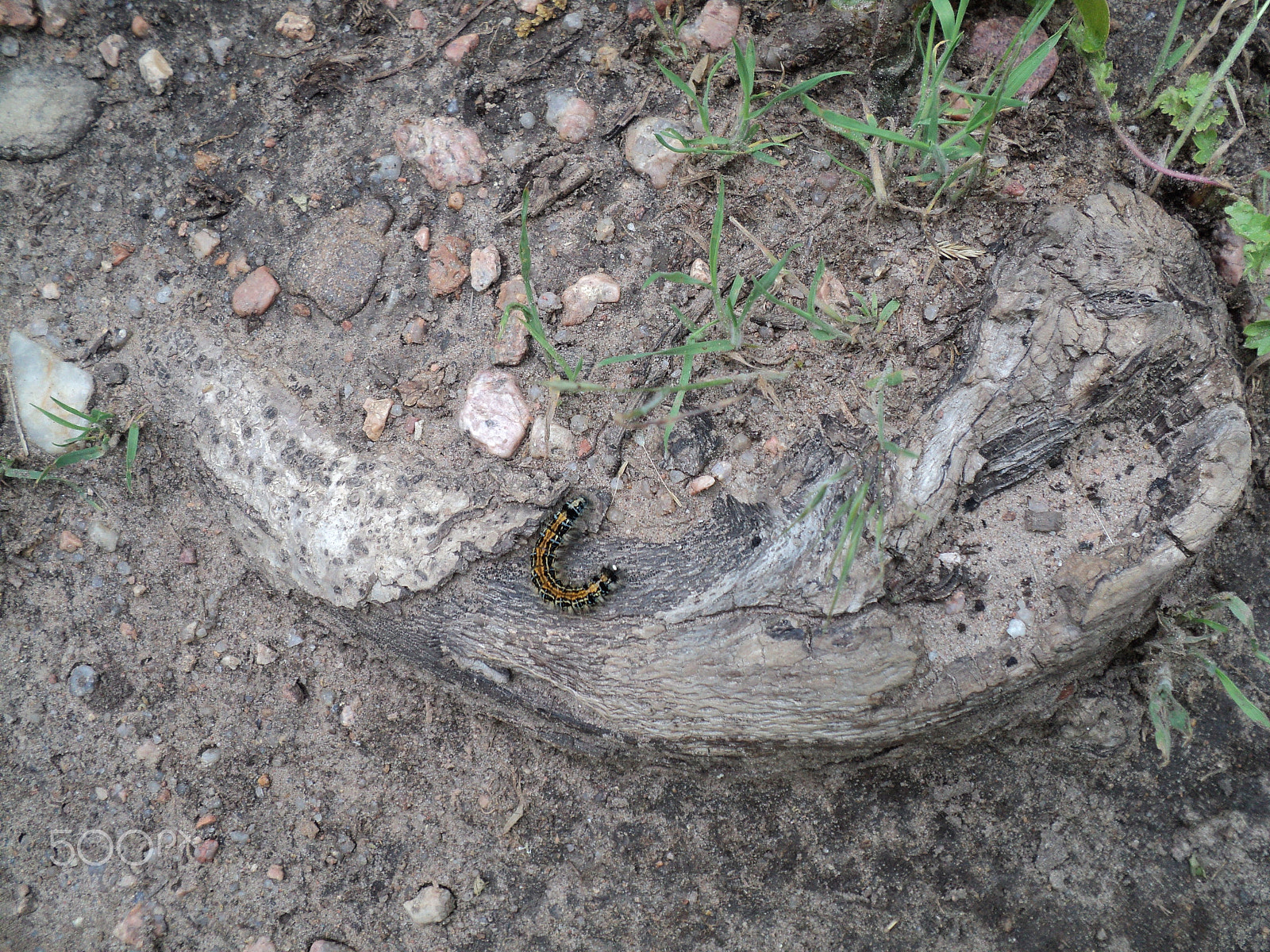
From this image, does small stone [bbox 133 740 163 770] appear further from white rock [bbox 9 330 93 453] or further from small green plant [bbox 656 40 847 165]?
small green plant [bbox 656 40 847 165]

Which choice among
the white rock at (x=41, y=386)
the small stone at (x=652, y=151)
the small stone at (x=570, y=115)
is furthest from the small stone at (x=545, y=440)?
the white rock at (x=41, y=386)

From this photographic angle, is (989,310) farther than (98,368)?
No

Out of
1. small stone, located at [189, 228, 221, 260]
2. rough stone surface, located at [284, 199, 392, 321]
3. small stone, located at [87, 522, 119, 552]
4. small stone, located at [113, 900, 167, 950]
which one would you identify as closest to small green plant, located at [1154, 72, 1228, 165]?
rough stone surface, located at [284, 199, 392, 321]

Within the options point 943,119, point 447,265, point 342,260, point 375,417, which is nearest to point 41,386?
point 342,260

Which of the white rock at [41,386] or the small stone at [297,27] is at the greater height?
the small stone at [297,27]

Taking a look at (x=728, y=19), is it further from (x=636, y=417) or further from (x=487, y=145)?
(x=636, y=417)

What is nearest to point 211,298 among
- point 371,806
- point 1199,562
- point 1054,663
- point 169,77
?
point 169,77

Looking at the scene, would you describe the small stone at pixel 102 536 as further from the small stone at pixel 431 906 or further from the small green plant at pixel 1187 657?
the small green plant at pixel 1187 657
